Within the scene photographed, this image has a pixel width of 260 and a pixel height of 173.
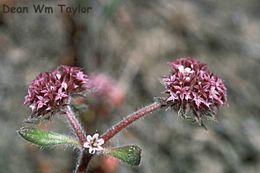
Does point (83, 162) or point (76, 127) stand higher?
point (76, 127)

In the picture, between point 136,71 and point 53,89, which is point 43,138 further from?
point 136,71

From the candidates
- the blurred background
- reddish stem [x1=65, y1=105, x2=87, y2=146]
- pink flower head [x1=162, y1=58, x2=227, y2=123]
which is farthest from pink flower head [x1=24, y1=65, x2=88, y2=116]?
the blurred background

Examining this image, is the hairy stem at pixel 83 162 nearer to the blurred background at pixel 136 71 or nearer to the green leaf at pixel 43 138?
the green leaf at pixel 43 138

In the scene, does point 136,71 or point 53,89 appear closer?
point 53,89

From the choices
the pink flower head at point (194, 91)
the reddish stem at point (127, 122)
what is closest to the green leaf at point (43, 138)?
the reddish stem at point (127, 122)

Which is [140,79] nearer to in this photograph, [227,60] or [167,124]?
[167,124]

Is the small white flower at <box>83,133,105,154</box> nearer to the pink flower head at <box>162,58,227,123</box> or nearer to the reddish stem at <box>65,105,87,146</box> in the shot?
the reddish stem at <box>65,105,87,146</box>

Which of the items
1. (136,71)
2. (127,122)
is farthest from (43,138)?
(136,71)
